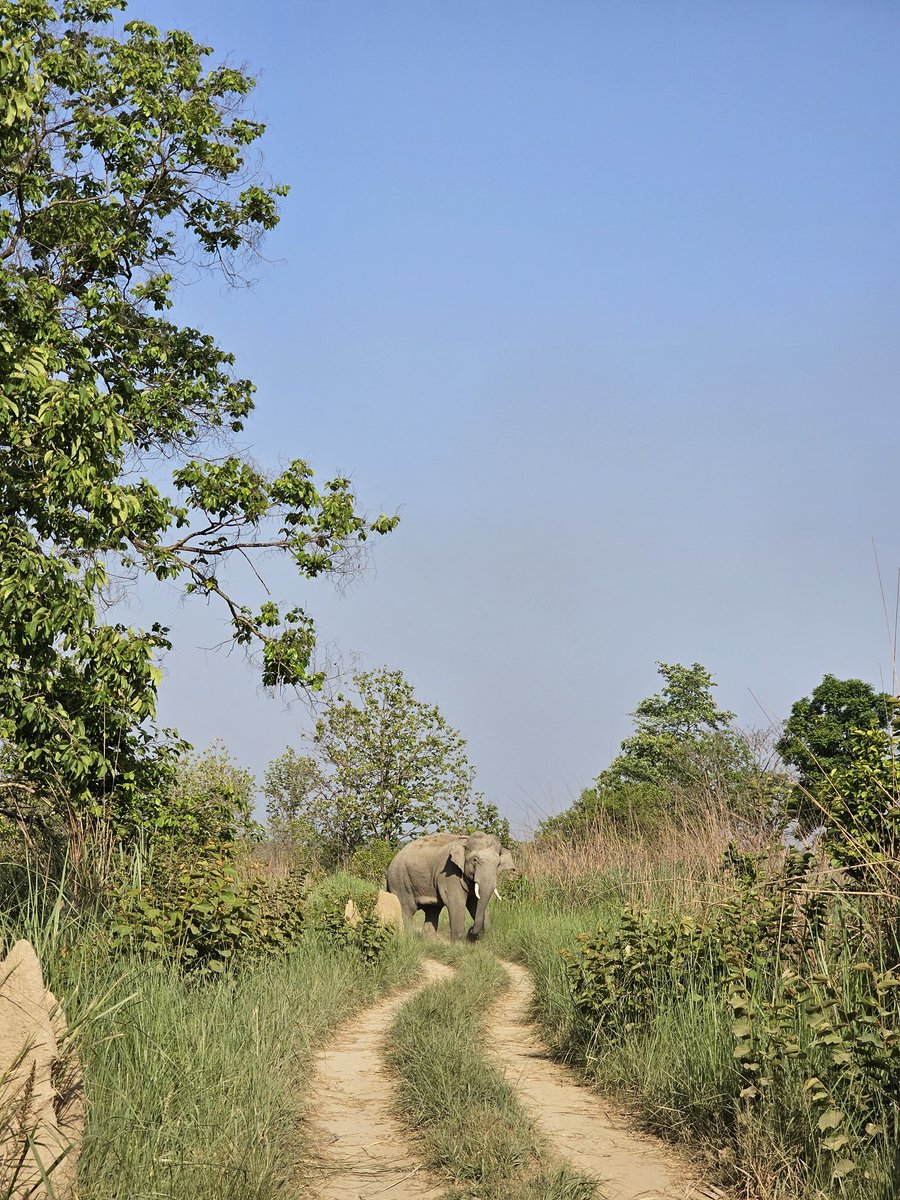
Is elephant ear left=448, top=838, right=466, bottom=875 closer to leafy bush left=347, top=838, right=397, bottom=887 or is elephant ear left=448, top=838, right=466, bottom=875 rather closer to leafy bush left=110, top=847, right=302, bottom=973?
leafy bush left=347, top=838, right=397, bottom=887

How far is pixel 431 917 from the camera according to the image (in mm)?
19719

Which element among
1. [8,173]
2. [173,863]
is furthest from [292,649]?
[8,173]

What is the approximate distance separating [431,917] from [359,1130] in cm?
1354

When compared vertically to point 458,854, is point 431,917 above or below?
below

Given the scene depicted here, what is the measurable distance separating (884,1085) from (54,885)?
20.4 ft

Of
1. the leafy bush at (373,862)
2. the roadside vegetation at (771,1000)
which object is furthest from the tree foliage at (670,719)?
the roadside vegetation at (771,1000)

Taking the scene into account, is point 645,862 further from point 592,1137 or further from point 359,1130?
point 359,1130

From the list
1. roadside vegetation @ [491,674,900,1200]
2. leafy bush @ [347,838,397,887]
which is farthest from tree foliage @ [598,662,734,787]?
roadside vegetation @ [491,674,900,1200]

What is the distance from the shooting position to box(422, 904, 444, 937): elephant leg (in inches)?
749

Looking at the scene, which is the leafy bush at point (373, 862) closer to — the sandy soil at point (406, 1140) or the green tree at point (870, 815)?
the sandy soil at point (406, 1140)

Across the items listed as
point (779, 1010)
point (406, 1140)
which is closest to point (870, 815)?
point (779, 1010)

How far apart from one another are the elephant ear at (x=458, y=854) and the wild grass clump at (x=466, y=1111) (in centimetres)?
830

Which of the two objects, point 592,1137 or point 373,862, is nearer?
point 592,1137

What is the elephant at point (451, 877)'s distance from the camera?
57.6 ft
